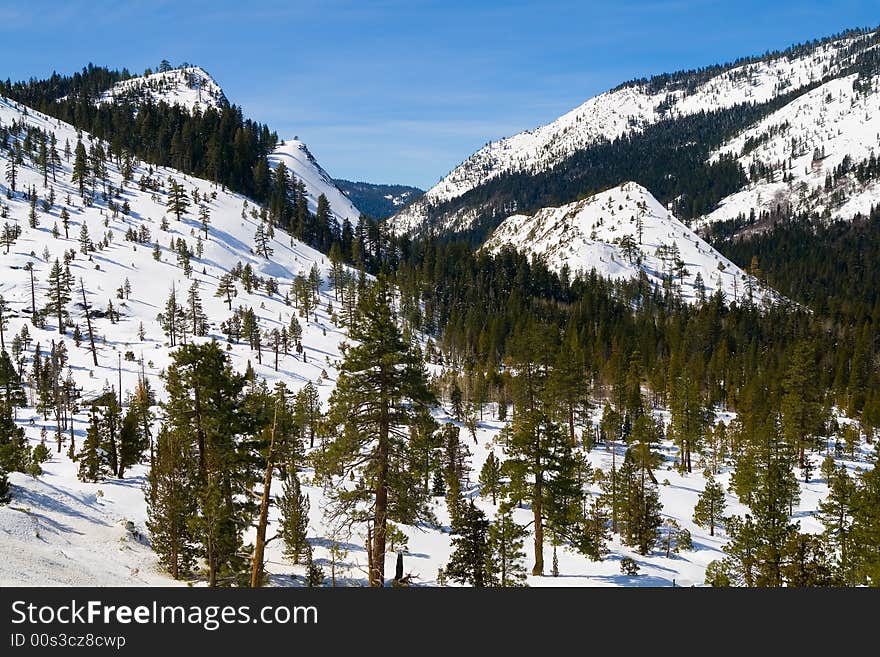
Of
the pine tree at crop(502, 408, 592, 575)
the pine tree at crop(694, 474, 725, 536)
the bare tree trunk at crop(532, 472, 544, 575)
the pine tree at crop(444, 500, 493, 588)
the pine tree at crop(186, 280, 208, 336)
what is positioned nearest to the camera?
the pine tree at crop(444, 500, 493, 588)

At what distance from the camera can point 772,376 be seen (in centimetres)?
9675

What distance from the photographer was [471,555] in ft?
98.3

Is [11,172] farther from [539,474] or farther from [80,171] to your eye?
[539,474]

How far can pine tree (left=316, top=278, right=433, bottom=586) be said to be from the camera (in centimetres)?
2092

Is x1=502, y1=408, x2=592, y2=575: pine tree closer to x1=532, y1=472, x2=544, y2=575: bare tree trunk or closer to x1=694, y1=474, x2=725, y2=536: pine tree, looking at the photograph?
x1=532, y1=472, x2=544, y2=575: bare tree trunk

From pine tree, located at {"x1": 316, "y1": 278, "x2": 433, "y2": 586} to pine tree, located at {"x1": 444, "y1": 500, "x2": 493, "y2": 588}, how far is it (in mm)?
9250

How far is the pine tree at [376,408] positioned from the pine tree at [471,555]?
30.3 feet

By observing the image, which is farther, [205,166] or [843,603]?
[205,166]

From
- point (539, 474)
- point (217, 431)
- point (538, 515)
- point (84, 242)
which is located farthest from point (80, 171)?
point (538, 515)

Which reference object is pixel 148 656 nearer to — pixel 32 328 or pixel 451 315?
pixel 32 328

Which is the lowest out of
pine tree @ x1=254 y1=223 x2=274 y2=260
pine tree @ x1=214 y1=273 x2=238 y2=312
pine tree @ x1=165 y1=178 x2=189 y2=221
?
pine tree @ x1=214 y1=273 x2=238 y2=312

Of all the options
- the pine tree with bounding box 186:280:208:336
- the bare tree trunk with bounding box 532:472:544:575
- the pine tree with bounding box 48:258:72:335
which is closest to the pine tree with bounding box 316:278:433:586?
the bare tree trunk with bounding box 532:472:544:575

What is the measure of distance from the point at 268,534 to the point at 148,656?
28.0 metres

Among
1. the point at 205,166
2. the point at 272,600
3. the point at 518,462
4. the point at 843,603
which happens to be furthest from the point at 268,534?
the point at 205,166
